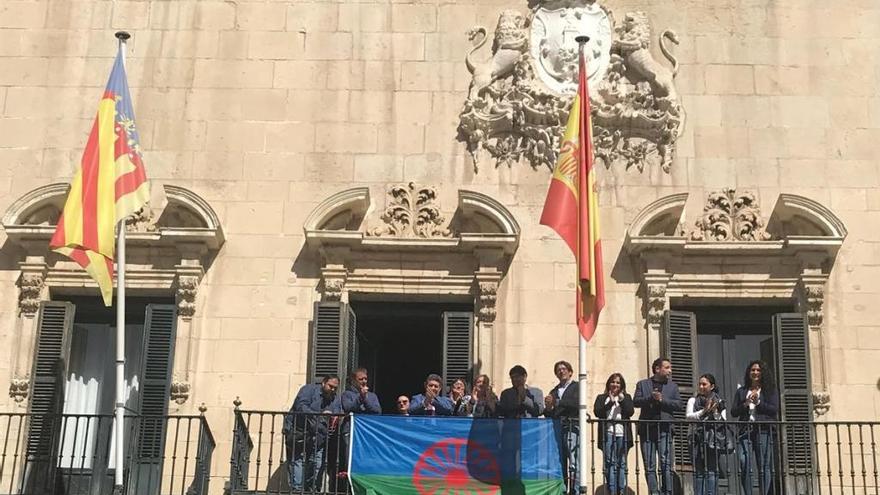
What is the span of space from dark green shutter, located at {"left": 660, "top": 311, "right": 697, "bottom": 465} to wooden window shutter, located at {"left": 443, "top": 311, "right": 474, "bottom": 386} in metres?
1.93

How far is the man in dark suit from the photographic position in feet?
47.4

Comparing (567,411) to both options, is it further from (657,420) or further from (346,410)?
(346,410)

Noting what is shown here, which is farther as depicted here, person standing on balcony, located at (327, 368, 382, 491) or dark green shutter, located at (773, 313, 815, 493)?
dark green shutter, located at (773, 313, 815, 493)

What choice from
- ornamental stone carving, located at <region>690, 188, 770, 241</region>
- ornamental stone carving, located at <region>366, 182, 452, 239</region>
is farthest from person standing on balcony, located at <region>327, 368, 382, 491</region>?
ornamental stone carving, located at <region>690, 188, 770, 241</region>

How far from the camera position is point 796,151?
54.6 ft

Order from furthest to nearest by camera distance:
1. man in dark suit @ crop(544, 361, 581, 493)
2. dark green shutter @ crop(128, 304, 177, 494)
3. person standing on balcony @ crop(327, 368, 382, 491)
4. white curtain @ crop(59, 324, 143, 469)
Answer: white curtain @ crop(59, 324, 143, 469) → dark green shutter @ crop(128, 304, 177, 494) → person standing on balcony @ crop(327, 368, 382, 491) → man in dark suit @ crop(544, 361, 581, 493)

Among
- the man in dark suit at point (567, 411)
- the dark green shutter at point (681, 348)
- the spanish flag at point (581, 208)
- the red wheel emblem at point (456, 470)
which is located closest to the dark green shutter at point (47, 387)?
the red wheel emblem at point (456, 470)

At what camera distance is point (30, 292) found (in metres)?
16.1

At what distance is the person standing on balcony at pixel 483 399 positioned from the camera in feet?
48.1

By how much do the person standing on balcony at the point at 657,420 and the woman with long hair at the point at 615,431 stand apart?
14cm

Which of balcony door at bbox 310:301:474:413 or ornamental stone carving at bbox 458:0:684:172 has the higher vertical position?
ornamental stone carving at bbox 458:0:684:172

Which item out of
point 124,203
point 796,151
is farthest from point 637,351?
point 124,203

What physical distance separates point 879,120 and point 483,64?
4245 millimetres

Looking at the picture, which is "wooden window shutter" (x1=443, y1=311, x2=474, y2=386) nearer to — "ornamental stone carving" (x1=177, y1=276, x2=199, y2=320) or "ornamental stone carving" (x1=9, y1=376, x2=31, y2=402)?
"ornamental stone carving" (x1=177, y1=276, x2=199, y2=320)
